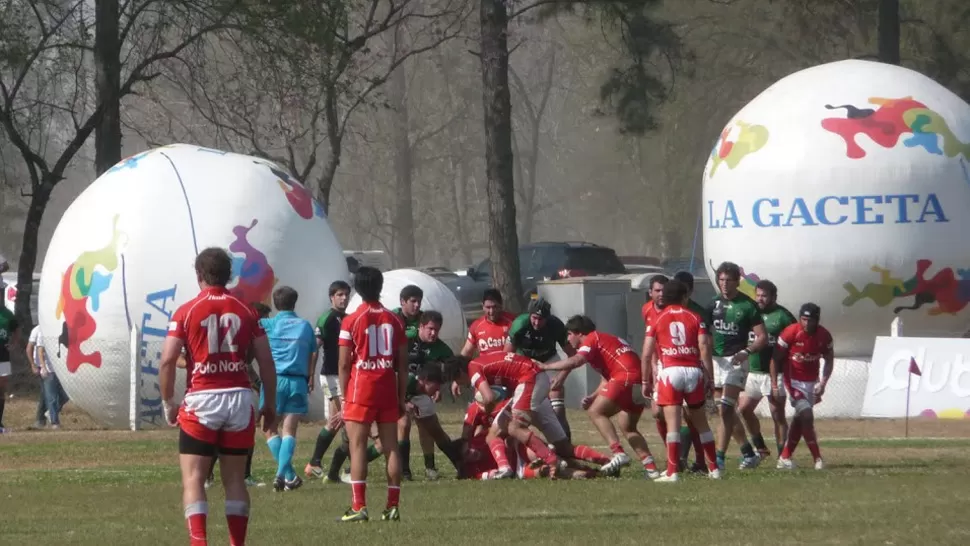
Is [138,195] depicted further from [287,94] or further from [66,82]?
[66,82]

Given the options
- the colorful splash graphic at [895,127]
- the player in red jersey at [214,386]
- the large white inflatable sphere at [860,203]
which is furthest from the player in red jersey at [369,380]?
the colorful splash graphic at [895,127]

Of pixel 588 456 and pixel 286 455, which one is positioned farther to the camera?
pixel 588 456

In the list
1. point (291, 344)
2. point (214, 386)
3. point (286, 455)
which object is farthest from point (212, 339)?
point (291, 344)

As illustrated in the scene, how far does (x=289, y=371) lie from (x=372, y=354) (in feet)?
10.2

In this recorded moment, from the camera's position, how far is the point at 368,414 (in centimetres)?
1075

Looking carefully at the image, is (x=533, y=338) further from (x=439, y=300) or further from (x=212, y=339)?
(x=439, y=300)

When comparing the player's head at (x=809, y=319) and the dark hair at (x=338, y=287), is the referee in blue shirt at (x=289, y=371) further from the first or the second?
the player's head at (x=809, y=319)

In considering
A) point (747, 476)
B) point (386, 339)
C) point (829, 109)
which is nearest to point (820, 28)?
point (829, 109)

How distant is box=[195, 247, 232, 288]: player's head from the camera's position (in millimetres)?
8602

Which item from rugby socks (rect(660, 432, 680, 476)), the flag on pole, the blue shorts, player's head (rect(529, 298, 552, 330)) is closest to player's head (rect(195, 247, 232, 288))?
the blue shorts

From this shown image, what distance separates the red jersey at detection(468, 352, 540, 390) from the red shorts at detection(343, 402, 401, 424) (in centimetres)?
322

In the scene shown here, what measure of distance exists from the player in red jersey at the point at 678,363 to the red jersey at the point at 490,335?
2093 millimetres

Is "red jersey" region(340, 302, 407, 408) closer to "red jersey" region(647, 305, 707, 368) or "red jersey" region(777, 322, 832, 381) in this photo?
"red jersey" region(647, 305, 707, 368)

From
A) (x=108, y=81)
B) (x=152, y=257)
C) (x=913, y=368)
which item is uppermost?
(x=108, y=81)
